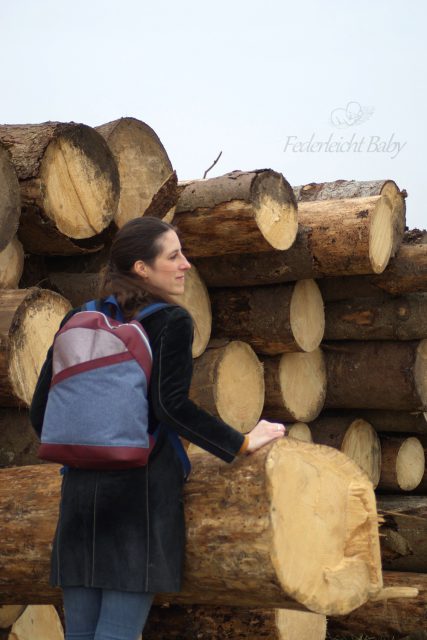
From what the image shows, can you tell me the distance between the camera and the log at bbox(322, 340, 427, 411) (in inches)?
226

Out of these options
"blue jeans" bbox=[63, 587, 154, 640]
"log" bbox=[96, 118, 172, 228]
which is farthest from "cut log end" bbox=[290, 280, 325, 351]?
"blue jeans" bbox=[63, 587, 154, 640]

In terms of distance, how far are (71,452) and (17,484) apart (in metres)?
0.88

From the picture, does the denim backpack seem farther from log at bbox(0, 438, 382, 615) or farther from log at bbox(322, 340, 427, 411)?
log at bbox(322, 340, 427, 411)

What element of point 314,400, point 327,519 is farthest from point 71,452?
point 314,400

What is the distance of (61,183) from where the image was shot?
4.04 m

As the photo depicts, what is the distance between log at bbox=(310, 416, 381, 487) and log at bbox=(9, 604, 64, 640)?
226cm

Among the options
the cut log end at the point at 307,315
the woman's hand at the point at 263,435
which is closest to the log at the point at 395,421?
the cut log end at the point at 307,315

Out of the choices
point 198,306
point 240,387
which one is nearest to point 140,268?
point 198,306

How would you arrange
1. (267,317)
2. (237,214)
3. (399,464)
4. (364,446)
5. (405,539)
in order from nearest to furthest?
(237,214) → (267,317) → (405,539) → (364,446) → (399,464)

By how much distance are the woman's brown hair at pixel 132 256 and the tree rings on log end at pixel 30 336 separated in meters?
1.00

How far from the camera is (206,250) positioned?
4902mm

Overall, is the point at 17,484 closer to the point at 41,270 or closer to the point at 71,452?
the point at 71,452

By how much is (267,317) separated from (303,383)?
0.64 m

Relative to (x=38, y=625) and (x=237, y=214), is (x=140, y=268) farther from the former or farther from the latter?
(x=38, y=625)
